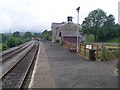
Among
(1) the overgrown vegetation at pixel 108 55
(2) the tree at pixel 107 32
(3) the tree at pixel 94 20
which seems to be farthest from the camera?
(3) the tree at pixel 94 20

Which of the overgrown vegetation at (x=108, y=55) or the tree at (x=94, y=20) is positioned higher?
the tree at (x=94, y=20)

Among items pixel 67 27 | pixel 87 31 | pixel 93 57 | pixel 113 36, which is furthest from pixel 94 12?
pixel 93 57

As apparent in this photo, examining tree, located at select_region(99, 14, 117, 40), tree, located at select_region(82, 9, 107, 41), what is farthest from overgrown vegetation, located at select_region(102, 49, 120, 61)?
tree, located at select_region(82, 9, 107, 41)

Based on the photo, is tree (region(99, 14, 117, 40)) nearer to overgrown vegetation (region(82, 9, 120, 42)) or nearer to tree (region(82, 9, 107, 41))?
Answer: overgrown vegetation (region(82, 9, 120, 42))

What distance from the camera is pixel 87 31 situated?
195 feet

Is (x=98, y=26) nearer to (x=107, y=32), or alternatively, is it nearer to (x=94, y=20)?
(x=94, y=20)

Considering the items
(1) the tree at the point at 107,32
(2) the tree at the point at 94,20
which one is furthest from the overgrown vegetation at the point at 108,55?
(2) the tree at the point at 94,20

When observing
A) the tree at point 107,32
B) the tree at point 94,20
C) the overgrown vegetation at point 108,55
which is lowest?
the overgrown vegetation at point 108,55

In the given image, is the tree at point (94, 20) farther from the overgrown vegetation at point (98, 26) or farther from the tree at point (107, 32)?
the tree at point (107, 32)

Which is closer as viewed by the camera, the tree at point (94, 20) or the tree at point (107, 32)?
the tree at point (107, 32)

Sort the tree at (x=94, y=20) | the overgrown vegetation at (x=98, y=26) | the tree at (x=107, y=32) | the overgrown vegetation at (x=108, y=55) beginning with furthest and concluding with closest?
the tree at (x=94, y=20), the overgrown vegetation at (x=98, y=26), the tree at (x=107, y=32), the overgrown vegetation at (x=108, y=55)

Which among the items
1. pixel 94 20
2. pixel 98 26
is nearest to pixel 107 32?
pixel 98 26

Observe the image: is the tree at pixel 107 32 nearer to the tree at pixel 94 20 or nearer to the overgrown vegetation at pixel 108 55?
the tree at pixel 94 20

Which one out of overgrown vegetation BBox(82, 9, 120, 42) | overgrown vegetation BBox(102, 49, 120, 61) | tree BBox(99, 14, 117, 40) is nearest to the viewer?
overgrown vegetation BBox(102, 49, 120, 61)
